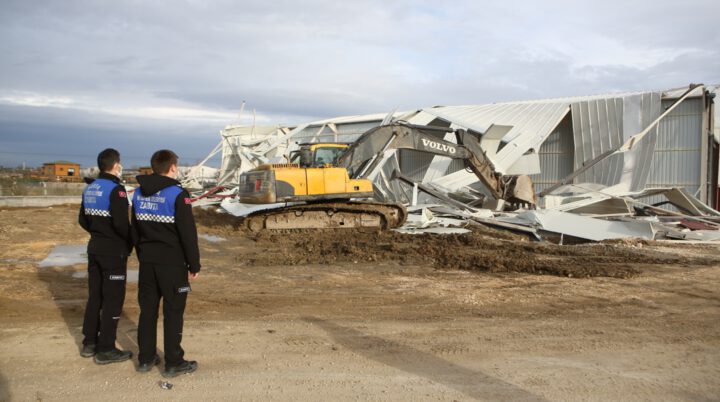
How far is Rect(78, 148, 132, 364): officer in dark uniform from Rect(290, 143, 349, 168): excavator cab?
9.64 metres

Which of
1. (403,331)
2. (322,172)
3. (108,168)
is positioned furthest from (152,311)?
(322,172)

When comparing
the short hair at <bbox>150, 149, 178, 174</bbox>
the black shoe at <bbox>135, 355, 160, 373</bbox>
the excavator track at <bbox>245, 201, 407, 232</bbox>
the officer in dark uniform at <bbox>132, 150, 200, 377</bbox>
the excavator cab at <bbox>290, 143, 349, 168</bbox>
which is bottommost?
the black shoe at <bbox>135, 355, 160, 373</bbox>

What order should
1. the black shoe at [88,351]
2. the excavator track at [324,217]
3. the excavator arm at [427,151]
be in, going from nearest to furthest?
the black shoe at [88,351]
the excavator track at [324,217]
the excavator arm at [427,151]

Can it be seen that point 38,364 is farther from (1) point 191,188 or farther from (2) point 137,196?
(1) point 191,188

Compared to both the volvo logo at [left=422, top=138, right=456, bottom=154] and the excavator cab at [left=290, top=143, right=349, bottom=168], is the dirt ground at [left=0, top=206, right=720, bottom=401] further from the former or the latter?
the volvo logo at [left=422, top=138, right=456, bottom=154]

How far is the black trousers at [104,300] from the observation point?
175 inches

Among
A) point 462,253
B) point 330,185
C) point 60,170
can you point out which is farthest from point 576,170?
point 60,170

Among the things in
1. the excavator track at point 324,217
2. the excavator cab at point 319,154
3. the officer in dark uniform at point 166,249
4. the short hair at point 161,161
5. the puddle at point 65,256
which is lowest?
the puddle at point 65,256

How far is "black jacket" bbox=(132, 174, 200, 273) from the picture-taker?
13.4 ft

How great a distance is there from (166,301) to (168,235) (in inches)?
19.4

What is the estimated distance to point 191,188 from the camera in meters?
31.8

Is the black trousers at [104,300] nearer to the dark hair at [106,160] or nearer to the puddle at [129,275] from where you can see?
the dark hair at [106,160]

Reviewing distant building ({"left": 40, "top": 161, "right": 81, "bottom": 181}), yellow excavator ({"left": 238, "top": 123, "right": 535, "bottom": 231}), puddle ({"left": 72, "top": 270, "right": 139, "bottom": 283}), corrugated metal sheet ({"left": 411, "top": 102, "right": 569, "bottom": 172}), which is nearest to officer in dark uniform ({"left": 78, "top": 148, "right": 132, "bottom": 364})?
puddle ({"left": 72, "top": 270, "right": 139, "bottom": 283})

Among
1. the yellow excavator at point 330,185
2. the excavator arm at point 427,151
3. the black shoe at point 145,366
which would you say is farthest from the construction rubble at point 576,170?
the black shoe at point 145,366
